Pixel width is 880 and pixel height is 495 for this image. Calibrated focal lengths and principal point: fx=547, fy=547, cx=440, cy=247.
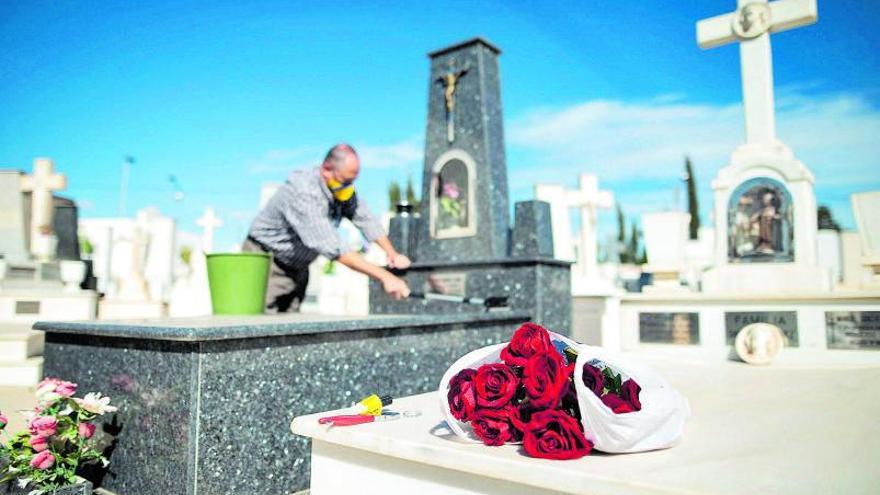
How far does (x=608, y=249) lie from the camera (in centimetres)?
1552

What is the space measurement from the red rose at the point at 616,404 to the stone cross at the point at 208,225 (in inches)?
550

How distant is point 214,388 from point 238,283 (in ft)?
4.14

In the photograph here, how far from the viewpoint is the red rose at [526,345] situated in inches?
55.7

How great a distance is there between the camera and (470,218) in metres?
5.42

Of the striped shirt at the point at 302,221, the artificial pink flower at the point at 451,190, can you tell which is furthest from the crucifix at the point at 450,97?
the striped shirt at the point at 302,221

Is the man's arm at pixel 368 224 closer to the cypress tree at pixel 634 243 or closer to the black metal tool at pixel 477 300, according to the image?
the black metal tool at pixel 477 300

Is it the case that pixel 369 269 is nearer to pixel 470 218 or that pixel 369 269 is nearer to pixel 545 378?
pixel 470 218

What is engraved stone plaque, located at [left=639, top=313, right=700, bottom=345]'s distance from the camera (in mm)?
5992

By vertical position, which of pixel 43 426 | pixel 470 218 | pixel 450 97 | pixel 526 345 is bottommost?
pixel 43 426

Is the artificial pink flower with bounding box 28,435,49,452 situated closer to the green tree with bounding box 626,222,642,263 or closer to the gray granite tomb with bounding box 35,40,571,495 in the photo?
the gray granite tomb with bounding box 35,40,571,495

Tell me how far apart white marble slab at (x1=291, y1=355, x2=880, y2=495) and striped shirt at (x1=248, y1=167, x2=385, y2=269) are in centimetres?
168

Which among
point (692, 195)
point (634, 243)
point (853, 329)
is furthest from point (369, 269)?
point (634, 243)

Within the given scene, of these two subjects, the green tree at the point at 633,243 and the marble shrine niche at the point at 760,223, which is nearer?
the marble shrine niche at the point at 760,223

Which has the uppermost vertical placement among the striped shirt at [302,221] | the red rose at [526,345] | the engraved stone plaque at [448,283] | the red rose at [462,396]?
the striped shirt at [302,221]
